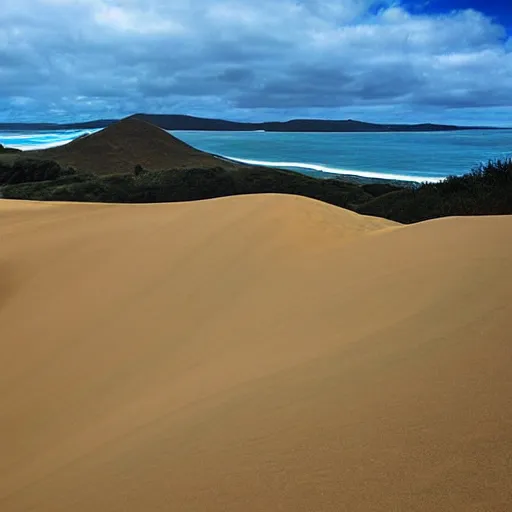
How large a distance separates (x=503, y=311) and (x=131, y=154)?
29367mm

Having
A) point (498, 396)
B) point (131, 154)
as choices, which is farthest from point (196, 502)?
point (131, 154)

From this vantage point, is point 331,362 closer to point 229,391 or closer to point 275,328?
point 229,391

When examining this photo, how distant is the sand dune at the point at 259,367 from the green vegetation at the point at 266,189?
6116mm

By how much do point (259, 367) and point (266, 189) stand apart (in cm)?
1347

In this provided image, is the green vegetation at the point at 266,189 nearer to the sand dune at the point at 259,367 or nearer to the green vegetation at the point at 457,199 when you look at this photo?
the green vegetation at the point at 457,199

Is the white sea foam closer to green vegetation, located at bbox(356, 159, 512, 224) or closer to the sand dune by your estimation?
green vegetation, located at bbox(356, 159, 512, 224)

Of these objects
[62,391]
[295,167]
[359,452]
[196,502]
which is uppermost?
[295,167]

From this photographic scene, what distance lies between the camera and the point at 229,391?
2627mm

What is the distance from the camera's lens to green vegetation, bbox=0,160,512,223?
432 inches

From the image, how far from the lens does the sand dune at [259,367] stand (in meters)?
1.74

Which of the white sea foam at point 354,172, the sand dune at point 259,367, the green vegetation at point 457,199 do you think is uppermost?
the white sea foam at point 354,172

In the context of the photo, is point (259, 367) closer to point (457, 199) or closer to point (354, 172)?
point (457, 199)

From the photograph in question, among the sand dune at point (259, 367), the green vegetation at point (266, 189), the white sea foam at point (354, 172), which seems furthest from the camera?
the white sea foam at point (354, 172)

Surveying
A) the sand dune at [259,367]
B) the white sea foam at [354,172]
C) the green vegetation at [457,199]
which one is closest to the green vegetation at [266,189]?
the green vegetation at [457,199]
